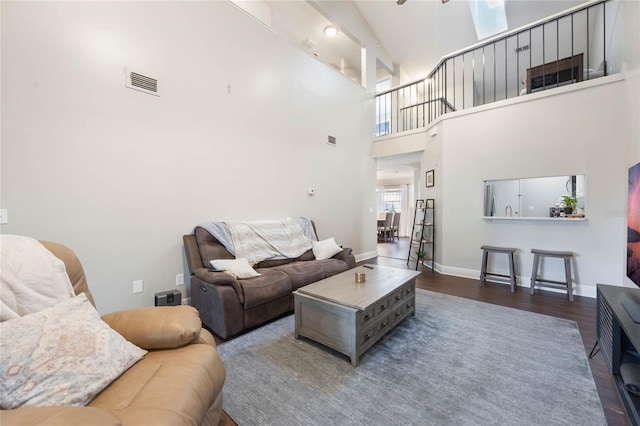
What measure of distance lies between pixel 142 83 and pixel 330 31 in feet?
14.1

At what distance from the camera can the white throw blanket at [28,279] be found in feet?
3.64

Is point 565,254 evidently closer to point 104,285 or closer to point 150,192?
point 150,192

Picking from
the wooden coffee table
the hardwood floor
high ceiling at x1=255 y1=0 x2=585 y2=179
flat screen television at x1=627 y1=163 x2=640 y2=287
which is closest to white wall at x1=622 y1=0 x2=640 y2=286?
the hardwood floor

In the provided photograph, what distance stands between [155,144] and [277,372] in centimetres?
251

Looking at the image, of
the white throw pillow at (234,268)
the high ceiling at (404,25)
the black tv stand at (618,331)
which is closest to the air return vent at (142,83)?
the white throw pillow at (234,268)

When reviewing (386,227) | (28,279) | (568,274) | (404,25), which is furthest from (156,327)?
(386,227)

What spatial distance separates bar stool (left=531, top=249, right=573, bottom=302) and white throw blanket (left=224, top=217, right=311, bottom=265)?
120 inches

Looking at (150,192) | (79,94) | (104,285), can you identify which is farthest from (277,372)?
(79,94)

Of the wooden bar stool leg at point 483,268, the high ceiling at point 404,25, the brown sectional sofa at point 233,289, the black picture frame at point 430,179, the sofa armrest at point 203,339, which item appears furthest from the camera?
the high ceiling at point 404,25

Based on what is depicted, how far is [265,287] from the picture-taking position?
2.54 m

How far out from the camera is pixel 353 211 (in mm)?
5461

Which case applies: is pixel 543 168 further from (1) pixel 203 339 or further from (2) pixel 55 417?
(2) pixel 55 417

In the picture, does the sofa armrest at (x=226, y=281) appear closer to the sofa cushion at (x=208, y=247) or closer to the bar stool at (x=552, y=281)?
the sofa cushion at (x=208, y=247)

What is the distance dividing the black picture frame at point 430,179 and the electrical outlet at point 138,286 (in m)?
4.70
